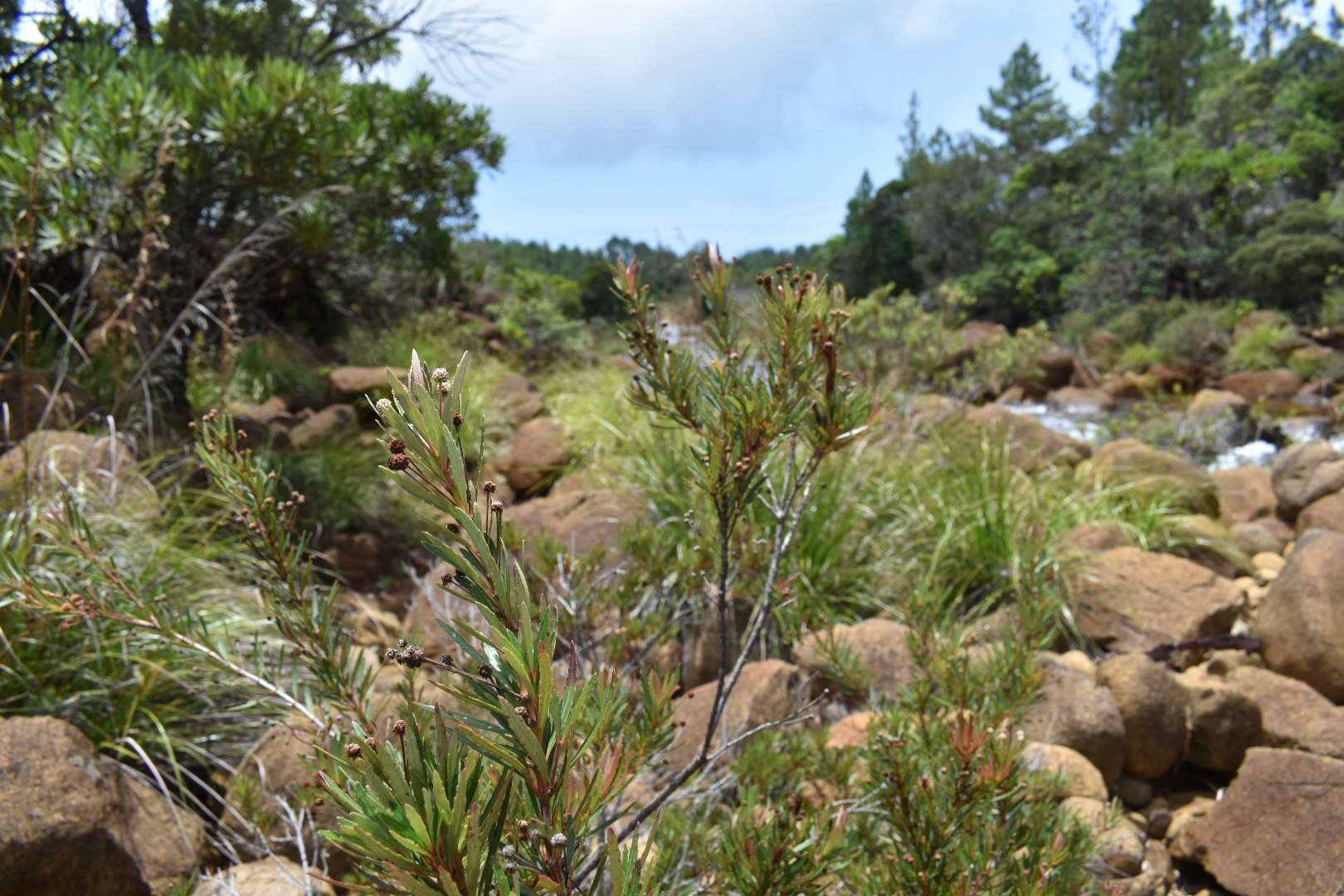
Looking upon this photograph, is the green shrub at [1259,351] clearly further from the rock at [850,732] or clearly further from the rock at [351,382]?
the rock at [850,732]

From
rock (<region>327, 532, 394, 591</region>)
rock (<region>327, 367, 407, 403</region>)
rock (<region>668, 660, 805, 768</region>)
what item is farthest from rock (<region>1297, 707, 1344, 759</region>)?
rock (<region>327, 367, 407, 403</region>)

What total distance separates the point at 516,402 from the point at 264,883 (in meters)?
6.47

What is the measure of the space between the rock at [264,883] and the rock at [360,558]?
2990 millimetres

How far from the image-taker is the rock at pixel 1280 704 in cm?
276

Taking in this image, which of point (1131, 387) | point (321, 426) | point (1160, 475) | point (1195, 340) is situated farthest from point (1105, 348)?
point (321, 426)

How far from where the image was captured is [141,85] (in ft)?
13.8

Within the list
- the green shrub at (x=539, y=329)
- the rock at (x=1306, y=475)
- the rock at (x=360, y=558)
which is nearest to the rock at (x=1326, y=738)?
the rock at (x=1306, y=475)

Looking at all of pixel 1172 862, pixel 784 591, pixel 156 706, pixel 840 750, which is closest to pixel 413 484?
pixel 784 591

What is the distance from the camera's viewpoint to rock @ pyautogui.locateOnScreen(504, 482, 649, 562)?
13.0ft

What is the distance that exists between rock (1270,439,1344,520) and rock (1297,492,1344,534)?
0.16 meters

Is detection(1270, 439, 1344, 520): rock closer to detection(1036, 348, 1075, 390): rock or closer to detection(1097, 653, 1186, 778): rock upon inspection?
detection(1097, 653, 1186, 778): rock

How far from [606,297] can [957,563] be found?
1309 centimetres

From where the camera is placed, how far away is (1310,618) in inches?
124

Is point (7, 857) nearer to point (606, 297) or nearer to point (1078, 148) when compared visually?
point (606, 297)
